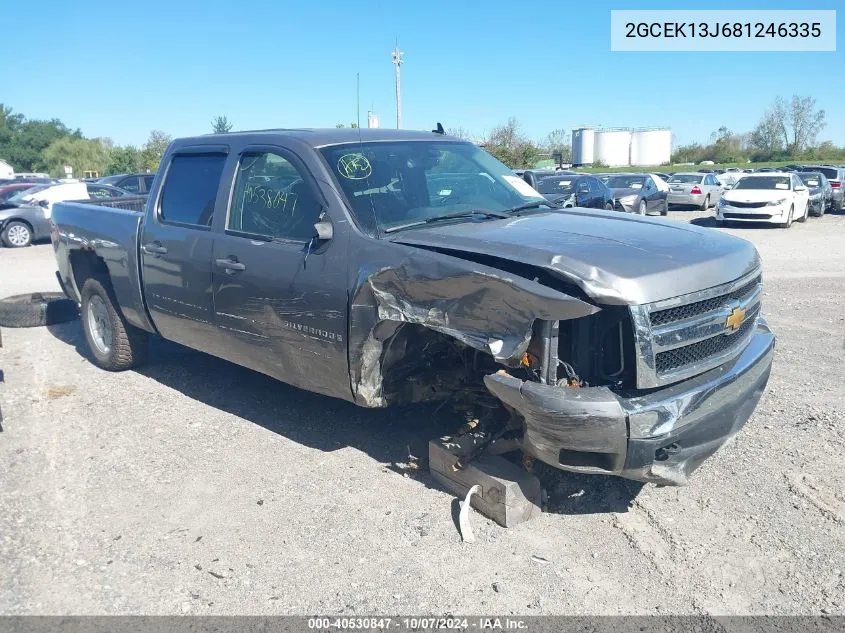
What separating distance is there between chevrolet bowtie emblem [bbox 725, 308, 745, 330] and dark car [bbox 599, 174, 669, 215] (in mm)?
17083

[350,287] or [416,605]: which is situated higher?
[350,287]

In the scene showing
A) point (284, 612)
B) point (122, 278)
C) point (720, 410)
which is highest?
point (122, 278)

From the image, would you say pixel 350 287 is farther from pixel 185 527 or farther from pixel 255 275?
pixel 185 527

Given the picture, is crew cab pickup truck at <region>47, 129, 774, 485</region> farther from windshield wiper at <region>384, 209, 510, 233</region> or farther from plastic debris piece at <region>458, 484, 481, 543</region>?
plastic debris piece at <region>458, 484, 481, 543</region>

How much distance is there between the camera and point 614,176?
79.3 ft

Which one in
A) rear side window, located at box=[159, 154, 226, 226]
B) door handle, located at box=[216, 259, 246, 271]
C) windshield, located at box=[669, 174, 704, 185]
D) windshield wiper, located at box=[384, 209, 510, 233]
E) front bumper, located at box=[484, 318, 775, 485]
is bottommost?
front bumper, located at box=[484, 318, 775, 485]

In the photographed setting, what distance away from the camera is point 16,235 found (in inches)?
723

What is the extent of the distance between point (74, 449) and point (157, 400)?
40.1 inches

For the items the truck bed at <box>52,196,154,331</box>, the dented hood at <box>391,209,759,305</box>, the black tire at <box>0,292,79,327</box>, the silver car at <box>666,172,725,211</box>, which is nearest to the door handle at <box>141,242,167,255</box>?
the truck bed at <box>52,196,154,331</box>

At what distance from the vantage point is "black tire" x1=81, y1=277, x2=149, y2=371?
6.45 meters

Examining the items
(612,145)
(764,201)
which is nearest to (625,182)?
(764,201)

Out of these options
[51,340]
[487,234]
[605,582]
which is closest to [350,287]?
[487,234]

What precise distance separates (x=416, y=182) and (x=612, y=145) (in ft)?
278

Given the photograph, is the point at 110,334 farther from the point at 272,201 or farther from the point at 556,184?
the point at 556,184
